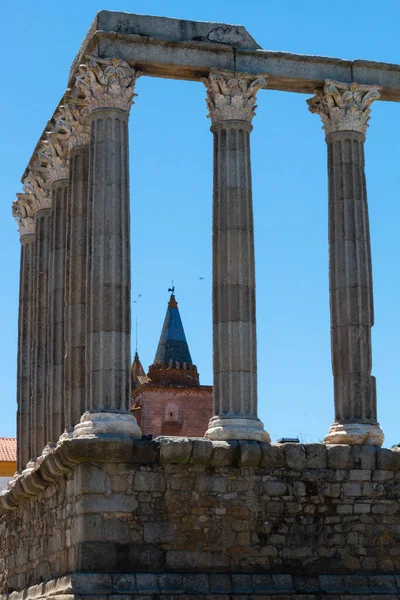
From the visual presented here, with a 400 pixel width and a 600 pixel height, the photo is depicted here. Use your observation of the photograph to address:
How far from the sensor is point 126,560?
28.1m

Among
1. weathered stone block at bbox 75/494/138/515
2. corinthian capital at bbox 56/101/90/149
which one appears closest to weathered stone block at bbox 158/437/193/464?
weathered stone block at bbox 75/494/138/515

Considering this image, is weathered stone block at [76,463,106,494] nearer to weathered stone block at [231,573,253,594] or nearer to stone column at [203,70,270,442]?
stone column at [203,70,270,442]

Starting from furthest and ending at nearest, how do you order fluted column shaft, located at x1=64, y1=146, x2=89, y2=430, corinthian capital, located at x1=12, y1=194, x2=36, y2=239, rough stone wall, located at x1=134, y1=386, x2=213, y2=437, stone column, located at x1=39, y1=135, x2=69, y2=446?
1. rough stone wall, located at x1=134, y1=386, x2=213, y2=437
2. corinthian capital, located at x1=12, y1=194, x2=36, y2=239
3. stone column, located at x1=39, y1=135, x2=69, y2=446
4. fluted column shaft, located at x1=64, y1=146, x2=89, y2=430

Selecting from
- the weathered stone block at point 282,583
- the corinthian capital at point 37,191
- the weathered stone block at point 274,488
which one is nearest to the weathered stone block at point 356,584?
the weathered stone block at point 282,583

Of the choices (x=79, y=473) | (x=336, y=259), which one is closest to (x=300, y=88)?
(x=336, y=259)

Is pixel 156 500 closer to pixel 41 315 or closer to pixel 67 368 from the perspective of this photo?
pixel 67 368

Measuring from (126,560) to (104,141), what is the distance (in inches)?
346

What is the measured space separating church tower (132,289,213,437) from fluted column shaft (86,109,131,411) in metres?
13.1

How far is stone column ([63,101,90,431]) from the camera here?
105ft

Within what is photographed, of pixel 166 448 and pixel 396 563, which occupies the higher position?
pixel 166 448

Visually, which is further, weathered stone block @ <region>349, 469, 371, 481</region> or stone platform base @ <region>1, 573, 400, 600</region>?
weathered stone block @ <region>349, 469, 371, 481</region>

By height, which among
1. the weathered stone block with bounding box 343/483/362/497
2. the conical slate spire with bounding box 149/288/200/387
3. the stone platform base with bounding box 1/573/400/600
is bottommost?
the stone platform base with bounding box 1/573/400/600

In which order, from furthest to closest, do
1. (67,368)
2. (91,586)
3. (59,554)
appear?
(67,368), (59,554), (91,586)

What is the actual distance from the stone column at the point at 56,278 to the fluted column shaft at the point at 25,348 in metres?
2.49
